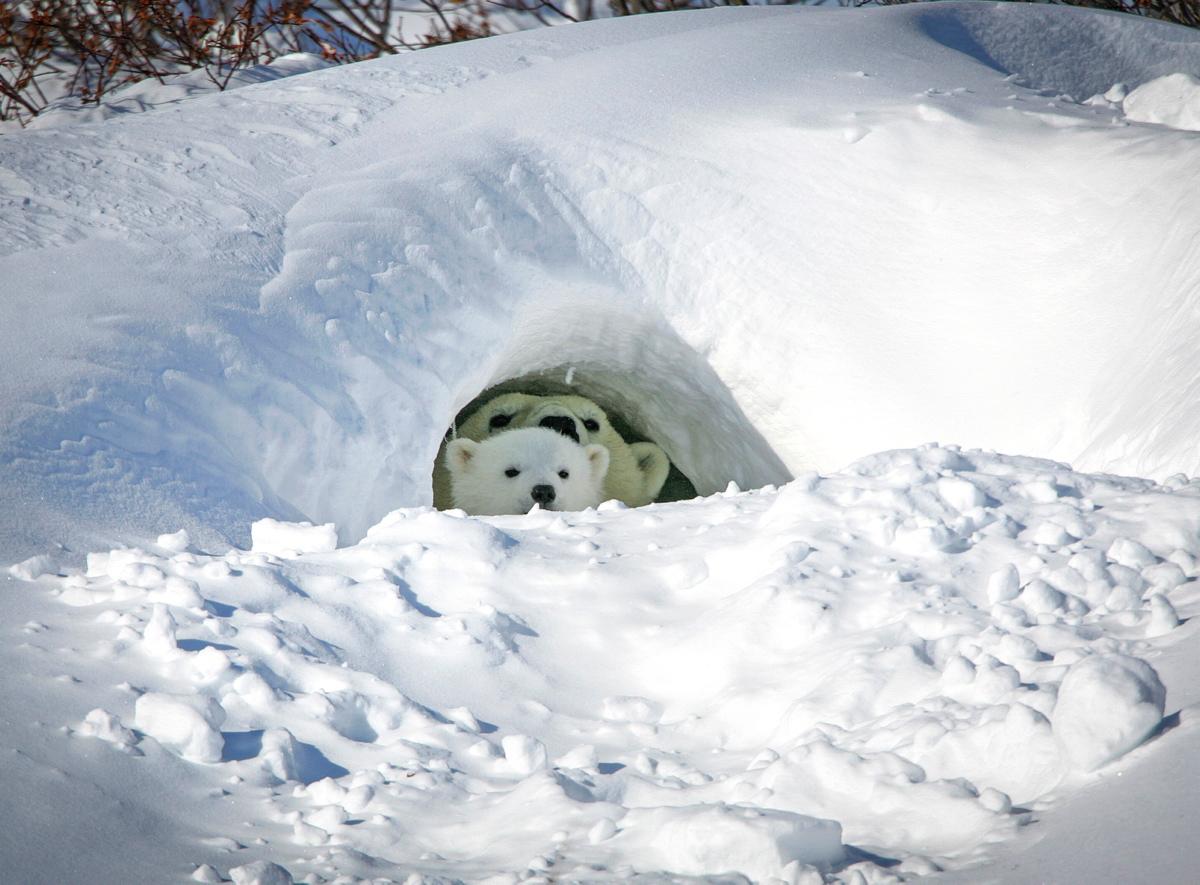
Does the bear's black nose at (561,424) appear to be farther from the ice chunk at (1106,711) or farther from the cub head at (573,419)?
the ice chunk at (1106,711)

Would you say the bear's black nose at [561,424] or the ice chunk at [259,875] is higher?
the ice chunk at [259,875]

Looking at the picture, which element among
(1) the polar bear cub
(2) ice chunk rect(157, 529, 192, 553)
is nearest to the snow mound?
(2) ice chunk rect(157, 529, 192, 553)

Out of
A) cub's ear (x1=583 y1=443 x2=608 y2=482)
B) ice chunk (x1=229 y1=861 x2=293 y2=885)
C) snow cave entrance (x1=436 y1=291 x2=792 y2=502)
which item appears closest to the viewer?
ice chunk (x1=229 y1=861 x2=293 y2=885)

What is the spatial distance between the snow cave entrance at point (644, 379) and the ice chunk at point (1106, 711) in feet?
9.64

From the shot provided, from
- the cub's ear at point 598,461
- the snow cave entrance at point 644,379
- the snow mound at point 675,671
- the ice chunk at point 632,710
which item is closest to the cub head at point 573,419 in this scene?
the snow cave entrance at point 644,379

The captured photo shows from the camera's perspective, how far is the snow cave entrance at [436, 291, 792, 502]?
4.47m

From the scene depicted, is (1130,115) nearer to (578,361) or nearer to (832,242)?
(832,242)

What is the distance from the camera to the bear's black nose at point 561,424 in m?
6.11

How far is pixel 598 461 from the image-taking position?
238 inches

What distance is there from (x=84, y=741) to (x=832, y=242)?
3266mm

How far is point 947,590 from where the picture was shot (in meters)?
2.16

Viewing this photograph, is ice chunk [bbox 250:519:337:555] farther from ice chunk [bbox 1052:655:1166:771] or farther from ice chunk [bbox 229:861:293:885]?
ice chunk [bbox 1052:655:1166:771]

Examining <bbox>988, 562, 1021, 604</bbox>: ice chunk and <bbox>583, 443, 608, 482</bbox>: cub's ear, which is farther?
<bbox>583, 443, 608, 482</bbox>: cub's ear

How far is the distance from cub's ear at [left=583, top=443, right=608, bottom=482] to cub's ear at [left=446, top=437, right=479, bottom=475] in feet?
2.17
